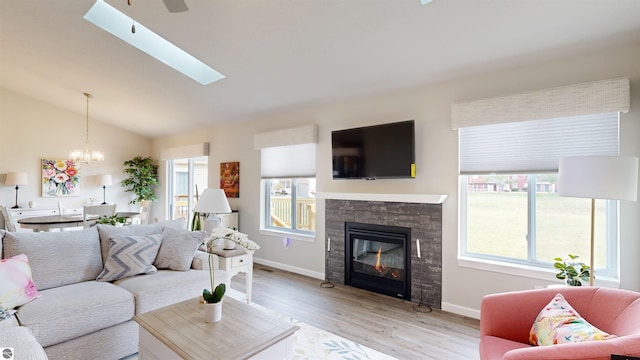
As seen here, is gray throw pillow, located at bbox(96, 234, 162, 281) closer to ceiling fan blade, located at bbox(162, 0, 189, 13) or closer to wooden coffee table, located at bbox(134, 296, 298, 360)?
wooden coffee table, located at bbox(134, 296, 298, 360)

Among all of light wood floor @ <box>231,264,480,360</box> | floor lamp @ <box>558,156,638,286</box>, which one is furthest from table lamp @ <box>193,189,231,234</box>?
floor lamp @ <box>558,156,638,286</box>

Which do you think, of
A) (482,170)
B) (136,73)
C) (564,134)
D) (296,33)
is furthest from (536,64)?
(136,73)

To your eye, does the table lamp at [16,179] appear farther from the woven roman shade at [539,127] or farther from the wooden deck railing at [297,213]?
the woven roman shade at [539,127]

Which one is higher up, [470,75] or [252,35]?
[252,35]

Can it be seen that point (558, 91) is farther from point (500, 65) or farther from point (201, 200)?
point (201, 200)

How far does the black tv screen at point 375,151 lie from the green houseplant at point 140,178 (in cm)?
508

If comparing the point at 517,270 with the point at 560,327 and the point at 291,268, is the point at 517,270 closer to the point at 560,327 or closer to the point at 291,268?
the point at 560,327

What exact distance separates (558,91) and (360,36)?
1754mm

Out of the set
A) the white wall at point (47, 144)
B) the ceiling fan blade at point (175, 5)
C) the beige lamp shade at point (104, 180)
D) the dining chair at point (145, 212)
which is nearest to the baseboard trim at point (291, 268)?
the dining chair at point (145, 212)

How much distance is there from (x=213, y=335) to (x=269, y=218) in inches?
136

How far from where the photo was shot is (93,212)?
14.6 feet

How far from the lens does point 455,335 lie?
8.82ft

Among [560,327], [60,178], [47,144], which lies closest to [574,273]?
[560,327]

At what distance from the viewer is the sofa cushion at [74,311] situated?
6.31 ft
